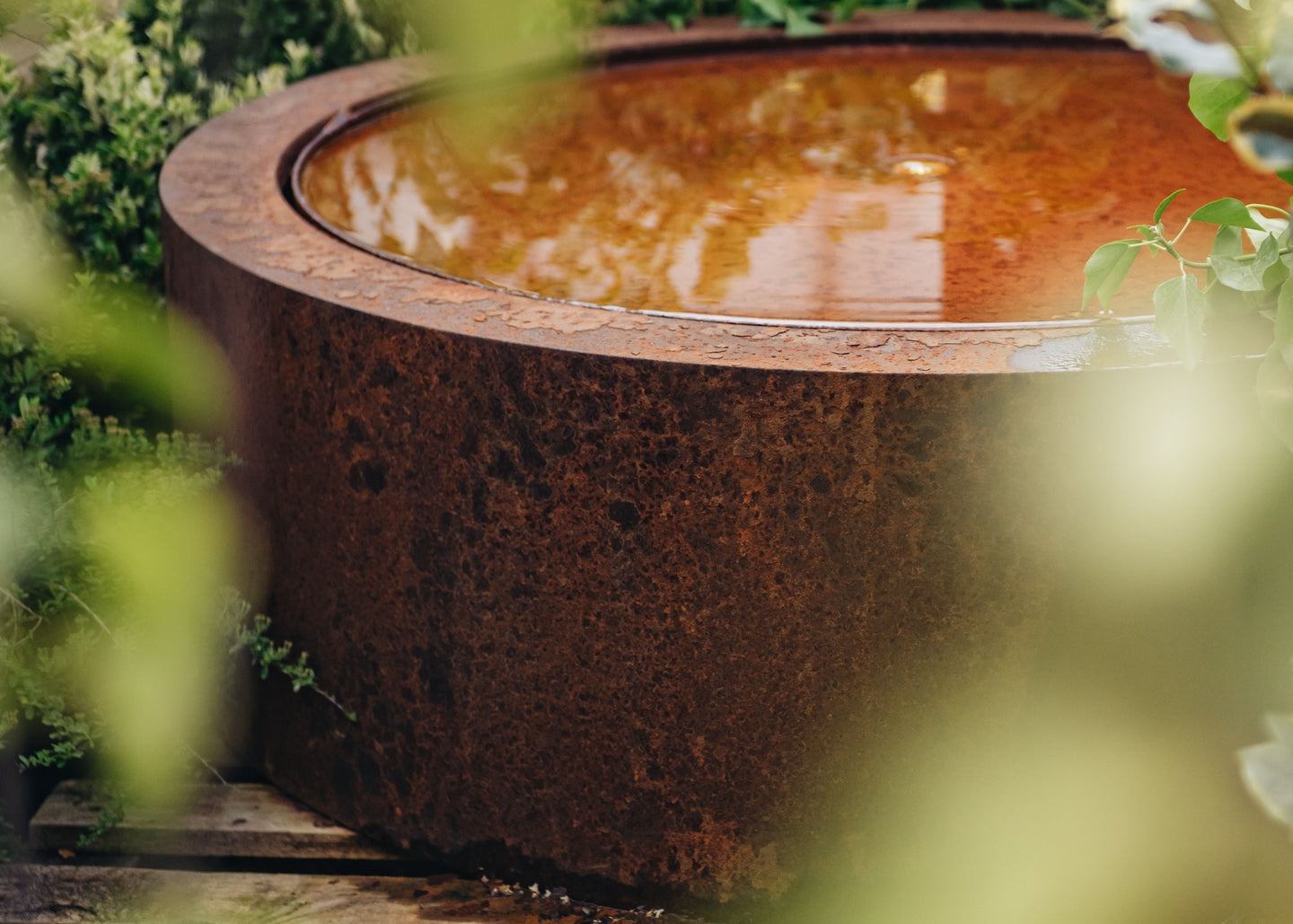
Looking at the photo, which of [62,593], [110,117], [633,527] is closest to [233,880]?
[62,593]

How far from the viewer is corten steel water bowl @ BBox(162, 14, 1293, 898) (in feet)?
4.88

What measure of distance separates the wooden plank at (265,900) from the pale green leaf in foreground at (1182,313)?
976 millimetres

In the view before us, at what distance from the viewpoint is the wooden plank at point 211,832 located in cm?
194

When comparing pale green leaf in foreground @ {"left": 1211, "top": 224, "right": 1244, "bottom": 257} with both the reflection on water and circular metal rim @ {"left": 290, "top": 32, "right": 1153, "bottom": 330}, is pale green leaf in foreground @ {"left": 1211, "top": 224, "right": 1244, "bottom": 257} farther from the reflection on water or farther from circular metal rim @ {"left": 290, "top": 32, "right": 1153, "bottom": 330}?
the reflection on water

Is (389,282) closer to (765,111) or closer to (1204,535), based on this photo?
(1204,535)

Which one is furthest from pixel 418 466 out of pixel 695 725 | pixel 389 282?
pixel 695 725

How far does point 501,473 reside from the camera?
62.7 inches

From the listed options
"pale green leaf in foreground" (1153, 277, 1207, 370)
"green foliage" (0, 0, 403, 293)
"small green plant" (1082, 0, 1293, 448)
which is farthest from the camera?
"green foliage" (0, 0, 403, 293)

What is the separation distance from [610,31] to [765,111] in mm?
641

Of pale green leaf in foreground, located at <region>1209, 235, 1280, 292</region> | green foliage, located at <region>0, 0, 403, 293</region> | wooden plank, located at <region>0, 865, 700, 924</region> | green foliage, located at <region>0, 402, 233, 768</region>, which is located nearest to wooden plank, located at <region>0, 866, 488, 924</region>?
wooden plank, located at <region>0, 865, 700, 924</region>

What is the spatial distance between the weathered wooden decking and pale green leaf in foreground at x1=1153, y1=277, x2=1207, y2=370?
3.24 feet

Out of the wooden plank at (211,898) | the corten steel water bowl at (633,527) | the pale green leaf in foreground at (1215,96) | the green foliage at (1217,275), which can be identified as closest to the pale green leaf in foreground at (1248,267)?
the green foliage at (1217,275)

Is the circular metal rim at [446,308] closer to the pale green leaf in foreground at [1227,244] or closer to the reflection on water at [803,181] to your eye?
the reflection on water at [803,181]

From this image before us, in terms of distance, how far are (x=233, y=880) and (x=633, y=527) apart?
2.81 ft
